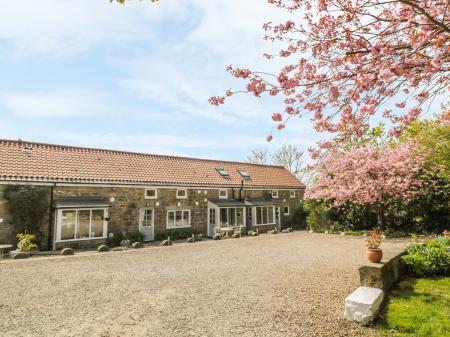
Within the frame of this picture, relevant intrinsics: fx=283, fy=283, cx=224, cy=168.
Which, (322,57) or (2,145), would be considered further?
(2,145)

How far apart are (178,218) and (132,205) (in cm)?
366

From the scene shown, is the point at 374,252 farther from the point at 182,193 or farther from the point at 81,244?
the point at 182,193

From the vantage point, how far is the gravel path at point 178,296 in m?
5.33

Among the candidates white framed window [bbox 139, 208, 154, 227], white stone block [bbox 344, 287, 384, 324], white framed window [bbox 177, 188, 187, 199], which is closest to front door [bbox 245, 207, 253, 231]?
white framed window [bbox 177, 188, 187, 199]

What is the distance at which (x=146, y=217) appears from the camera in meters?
18.9

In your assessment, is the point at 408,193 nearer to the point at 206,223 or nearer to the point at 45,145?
the point at 206,223

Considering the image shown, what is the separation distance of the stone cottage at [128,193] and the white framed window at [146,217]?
0.21 ft

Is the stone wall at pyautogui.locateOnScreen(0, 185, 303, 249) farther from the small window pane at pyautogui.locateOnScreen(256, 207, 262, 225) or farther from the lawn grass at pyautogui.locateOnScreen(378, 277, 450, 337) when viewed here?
the lawn grass at pyautogui.locateOnScreen(378, 277, 450, 337)

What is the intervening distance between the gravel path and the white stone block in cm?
21

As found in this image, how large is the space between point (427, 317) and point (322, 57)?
5361 millimetres

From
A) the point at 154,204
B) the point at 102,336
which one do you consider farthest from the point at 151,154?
the point at 102,336

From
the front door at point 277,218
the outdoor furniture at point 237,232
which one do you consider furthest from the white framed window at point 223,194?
the front door at point 277,218

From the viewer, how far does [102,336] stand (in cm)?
498

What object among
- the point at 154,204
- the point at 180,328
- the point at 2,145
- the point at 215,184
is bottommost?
the point at 180,328
